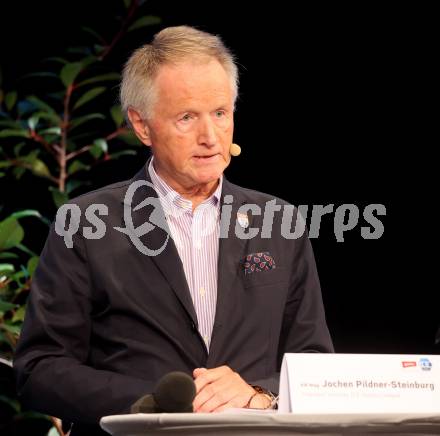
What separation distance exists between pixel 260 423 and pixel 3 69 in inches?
110

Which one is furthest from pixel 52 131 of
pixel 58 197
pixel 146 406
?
pixel 146 406

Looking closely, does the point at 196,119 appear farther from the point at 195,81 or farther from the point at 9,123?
the point at 9,123

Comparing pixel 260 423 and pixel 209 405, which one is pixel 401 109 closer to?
pixel 209 405

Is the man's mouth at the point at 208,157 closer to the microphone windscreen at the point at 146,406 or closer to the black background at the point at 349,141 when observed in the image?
the microphone windscreen at the point at 146,406

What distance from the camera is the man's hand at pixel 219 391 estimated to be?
163cm

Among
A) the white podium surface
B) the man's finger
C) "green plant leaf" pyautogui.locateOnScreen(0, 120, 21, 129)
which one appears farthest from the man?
"green plant leaf" pyautogui.locateOnScreen(0, 120, 21, 129)

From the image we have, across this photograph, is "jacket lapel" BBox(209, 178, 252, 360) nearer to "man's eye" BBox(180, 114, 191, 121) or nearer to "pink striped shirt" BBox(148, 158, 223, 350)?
"pink striped shirt" BBox(148, 158, 223, 350)

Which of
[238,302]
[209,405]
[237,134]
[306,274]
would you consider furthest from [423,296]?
[209,405]

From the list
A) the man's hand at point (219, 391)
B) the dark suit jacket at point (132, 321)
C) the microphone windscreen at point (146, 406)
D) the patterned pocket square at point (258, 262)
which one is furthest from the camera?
the patterned pocket square at point (258, 262)

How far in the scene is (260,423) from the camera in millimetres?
1152

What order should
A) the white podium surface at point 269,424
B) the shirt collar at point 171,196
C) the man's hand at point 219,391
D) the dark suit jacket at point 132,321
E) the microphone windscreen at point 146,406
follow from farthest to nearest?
the shirt collar at point 171,196 < the dark suit jacket at point 132,321 < the man's hand at point 219,391 < the microphone windscreen at point 146,406 < the white podium surface at point 269,424

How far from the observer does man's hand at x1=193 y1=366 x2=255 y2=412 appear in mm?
1628

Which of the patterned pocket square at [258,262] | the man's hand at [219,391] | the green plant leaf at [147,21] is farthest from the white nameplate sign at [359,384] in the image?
the green plant leaf at [147,21]

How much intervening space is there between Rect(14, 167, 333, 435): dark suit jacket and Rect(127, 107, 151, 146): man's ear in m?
0.26
